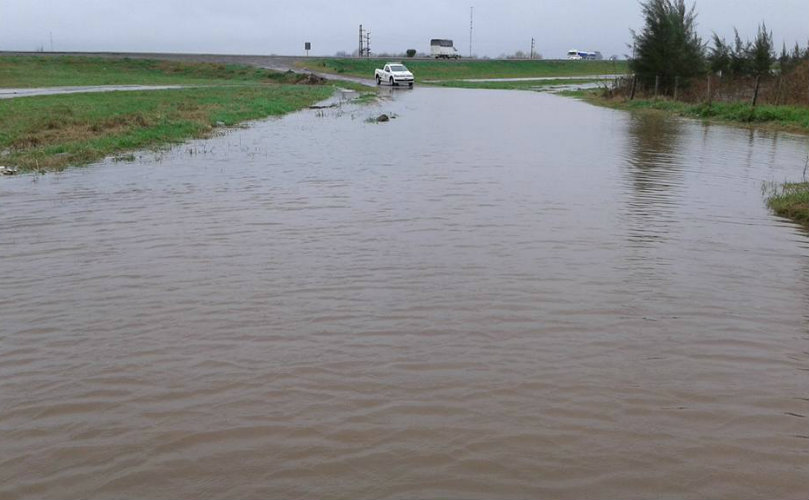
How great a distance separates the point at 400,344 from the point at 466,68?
8593 centimetres

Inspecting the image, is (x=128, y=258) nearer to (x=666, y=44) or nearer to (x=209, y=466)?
(x=209, y=466)

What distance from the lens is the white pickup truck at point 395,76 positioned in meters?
58.8

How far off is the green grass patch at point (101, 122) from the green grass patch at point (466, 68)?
46.0m

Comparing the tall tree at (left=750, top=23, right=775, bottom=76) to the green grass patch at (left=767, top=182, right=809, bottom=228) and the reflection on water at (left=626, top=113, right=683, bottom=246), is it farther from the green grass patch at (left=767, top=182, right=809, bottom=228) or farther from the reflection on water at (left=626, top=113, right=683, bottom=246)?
the green grass patch at (left=767, top=182, right=809, bottom=228)

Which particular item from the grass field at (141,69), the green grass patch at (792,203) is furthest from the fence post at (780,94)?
the grass field at (141,69)

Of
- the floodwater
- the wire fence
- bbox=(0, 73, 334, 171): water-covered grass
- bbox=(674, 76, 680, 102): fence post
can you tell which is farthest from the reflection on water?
bbox=(674, 76, 680, 102): fence post

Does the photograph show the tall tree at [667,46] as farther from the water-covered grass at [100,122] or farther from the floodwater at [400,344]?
the floodwater at [400,344]

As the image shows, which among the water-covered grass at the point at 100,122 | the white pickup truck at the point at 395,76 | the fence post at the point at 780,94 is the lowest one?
the water-covered grass at the point at 100,122

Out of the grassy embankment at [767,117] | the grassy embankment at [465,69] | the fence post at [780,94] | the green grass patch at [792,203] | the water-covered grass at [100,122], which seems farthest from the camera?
the grassy embankment at [465,69]

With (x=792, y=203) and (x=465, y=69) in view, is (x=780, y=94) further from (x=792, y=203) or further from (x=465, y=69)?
(x=465, y=69)

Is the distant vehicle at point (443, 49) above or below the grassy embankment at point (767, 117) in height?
above

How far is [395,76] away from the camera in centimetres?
5909

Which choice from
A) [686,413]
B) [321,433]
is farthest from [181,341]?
[686,413]

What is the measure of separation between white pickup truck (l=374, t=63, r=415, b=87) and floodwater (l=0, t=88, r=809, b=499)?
159 ft
